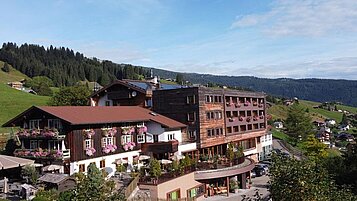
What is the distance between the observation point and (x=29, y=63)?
6029 inches

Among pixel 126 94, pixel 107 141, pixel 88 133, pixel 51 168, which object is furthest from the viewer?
pixel 126 94

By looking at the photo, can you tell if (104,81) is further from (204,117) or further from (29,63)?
(204,117)

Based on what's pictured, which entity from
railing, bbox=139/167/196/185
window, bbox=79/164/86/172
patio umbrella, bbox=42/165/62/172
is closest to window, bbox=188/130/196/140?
railing, bbox=139/167/196/185

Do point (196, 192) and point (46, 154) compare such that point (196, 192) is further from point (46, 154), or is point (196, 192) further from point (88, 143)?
point (46, 154)

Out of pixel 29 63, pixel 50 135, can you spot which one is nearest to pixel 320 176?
pixel 50 135

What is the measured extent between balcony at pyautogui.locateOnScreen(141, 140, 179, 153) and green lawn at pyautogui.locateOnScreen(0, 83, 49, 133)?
4004 cm

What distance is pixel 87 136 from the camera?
33.1m

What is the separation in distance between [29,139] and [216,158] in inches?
685

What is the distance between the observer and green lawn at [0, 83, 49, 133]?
74.2 meters

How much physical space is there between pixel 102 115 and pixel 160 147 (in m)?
6.26

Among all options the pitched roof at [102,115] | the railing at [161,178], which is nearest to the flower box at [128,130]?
the pitched roof at [102,115]

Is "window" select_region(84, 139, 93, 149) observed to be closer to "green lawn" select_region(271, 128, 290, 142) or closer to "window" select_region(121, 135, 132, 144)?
"window" select_region(121, 135, 132, 144)

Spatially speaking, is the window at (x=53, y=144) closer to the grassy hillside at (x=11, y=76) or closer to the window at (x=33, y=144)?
the window at (x=33, y=144)

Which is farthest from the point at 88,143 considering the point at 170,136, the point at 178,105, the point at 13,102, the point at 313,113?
the point at 313,113
